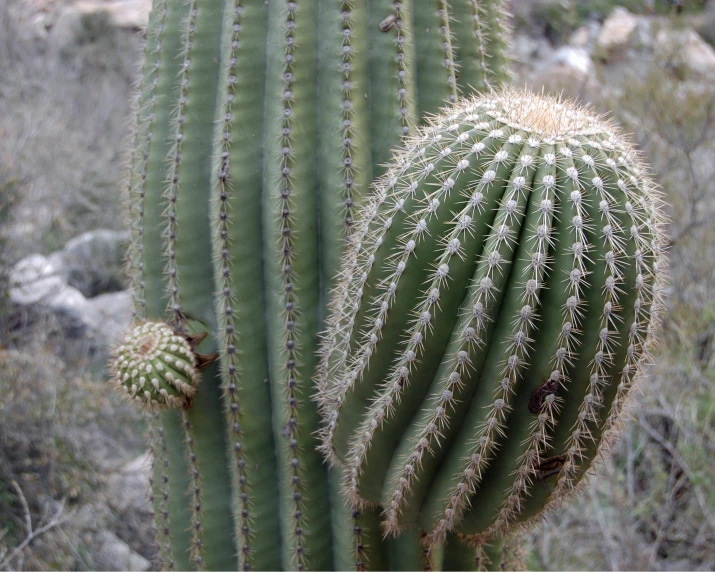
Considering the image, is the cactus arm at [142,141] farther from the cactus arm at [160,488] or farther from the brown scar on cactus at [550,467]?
the brown scar on cactus at [550,467]

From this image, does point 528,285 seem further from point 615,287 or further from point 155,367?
point 155,367

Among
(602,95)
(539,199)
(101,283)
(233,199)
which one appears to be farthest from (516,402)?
(602,95)

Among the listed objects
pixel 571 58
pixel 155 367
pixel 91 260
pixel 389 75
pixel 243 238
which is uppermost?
pixel 389 75

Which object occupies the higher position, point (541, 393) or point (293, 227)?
point (293, 227)

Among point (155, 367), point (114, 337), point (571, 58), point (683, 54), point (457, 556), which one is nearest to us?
point (155, 367)

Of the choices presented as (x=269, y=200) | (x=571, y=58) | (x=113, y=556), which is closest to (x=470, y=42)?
(x=269, y=200)

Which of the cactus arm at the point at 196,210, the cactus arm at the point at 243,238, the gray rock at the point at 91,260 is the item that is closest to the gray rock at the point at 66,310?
the gray rock at the point at 91,260

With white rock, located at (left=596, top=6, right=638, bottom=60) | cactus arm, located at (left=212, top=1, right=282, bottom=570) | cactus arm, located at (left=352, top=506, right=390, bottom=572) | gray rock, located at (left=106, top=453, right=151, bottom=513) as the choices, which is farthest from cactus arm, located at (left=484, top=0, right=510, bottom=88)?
white rock, located at (left=596, top=6, right=638, bottom=60)

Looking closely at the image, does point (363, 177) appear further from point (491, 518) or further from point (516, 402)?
point (491, 518)
